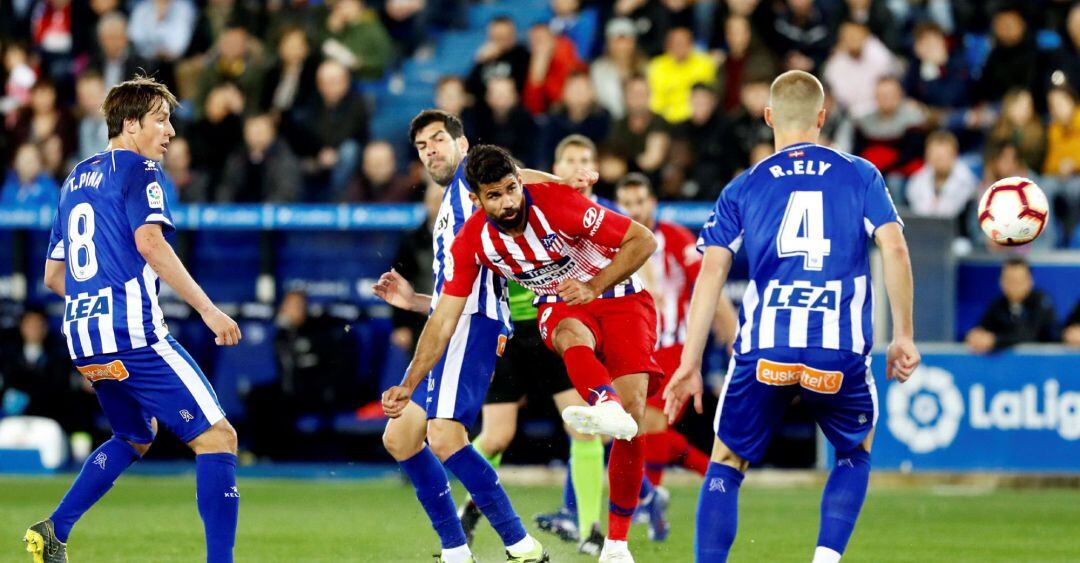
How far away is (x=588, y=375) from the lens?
7.79 metres

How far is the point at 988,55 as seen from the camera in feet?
52.2

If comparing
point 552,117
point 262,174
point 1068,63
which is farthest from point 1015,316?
point 262,174

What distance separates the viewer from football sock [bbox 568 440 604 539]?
9484 mm

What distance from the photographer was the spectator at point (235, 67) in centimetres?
1736

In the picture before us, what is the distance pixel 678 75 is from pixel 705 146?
1500 millimetres

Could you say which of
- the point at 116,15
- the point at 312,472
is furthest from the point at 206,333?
the point at 116,15

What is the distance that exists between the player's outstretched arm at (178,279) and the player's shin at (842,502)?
2590 mm

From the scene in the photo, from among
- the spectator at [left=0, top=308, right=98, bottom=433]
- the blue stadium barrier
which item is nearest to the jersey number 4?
the blue stadium barrier

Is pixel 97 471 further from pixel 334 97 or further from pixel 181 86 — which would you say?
pixel 181 86

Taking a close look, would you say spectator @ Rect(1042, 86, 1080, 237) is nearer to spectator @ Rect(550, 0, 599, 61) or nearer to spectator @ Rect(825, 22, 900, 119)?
spectator @ Rect(825, 22, 900, 119)

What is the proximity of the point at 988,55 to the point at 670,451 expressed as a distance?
730 centimetres

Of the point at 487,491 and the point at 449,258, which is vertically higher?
the point at 449,258

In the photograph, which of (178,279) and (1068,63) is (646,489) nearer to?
(178,279)

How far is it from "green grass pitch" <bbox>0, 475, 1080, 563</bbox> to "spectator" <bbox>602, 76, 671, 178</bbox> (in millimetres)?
3100
